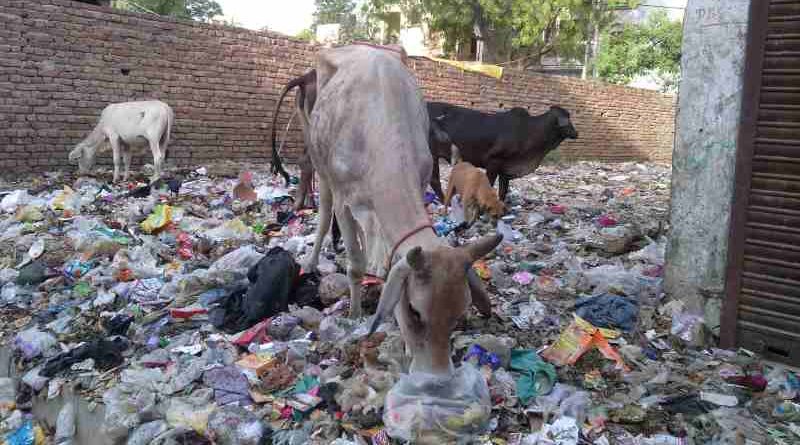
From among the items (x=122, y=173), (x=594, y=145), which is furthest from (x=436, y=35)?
(x=122, y=173)

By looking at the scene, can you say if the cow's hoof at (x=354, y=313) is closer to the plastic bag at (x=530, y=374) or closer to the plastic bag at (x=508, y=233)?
the plastic bag at (x=530, y=374)

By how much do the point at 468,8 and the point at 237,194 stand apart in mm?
13592

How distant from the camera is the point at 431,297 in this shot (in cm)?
215

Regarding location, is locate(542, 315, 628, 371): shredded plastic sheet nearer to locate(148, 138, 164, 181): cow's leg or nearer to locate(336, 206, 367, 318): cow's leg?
locate(336, 206, 367, 318): cow's leg

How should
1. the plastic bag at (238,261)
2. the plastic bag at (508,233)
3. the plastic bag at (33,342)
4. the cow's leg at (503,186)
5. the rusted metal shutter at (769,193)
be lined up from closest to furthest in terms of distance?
the rusted metal shutter at (769,193) → the plastic bag at (33,342) → the plastic bag at (238,261) → the plastic bag at (508,233) → the cow's leg at (503,186)

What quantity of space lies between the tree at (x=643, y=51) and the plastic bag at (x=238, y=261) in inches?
866

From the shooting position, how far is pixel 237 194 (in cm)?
668

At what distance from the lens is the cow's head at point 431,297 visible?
215 centimetres

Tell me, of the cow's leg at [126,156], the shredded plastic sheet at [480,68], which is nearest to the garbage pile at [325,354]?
the cow's leg at [126,156]

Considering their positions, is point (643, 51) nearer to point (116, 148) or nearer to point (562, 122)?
point (562, 122)

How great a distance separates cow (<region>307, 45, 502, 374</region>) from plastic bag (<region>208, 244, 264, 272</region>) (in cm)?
86

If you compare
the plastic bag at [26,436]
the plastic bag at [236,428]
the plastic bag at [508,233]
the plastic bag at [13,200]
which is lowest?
the plastic bag at [26,436]

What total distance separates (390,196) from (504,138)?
5.00 m

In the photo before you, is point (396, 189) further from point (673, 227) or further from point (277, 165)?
point (277, 165)
